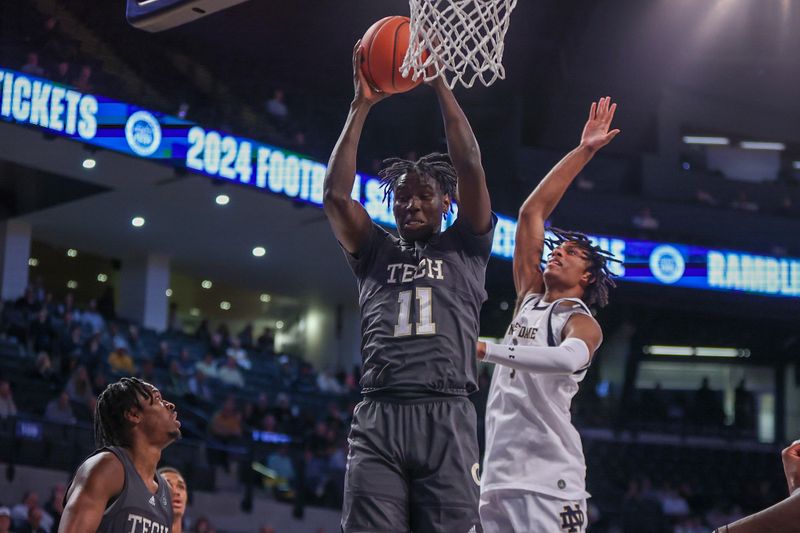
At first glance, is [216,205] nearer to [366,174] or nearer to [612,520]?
[366,174]

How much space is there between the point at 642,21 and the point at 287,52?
721 cm

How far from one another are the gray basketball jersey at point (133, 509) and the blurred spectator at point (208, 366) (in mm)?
13038

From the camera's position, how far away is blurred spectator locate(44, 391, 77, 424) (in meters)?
12.7

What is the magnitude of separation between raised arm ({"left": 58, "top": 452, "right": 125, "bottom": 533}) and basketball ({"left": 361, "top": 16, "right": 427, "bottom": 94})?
1.74m

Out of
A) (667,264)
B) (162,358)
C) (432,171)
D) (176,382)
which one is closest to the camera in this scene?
(432,171)

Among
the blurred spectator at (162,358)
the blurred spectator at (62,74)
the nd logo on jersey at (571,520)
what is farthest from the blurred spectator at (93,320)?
the nd logo on jersey at (571,520)

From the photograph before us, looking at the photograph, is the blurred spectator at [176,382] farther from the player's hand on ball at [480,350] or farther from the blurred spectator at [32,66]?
the player's hand on ball at [480,350]

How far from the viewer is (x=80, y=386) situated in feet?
44.8

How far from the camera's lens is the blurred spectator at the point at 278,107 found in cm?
1847

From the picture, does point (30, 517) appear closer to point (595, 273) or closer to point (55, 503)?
point (55, 503)

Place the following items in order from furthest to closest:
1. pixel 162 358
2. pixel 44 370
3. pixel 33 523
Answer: pixel 162 358 < pixel 44 370 < pixel 33 523

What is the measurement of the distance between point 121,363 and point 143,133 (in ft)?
10.6

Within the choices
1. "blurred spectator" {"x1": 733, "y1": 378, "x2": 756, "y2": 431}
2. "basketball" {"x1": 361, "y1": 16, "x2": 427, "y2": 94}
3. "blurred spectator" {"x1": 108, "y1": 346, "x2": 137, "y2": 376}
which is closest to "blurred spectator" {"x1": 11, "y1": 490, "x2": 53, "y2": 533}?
"blurred spectator" {"x1": 108, "y1": 346, "x2": 137, "y2": 376}

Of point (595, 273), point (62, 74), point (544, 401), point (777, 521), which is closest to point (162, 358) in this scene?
point (62, 74)
